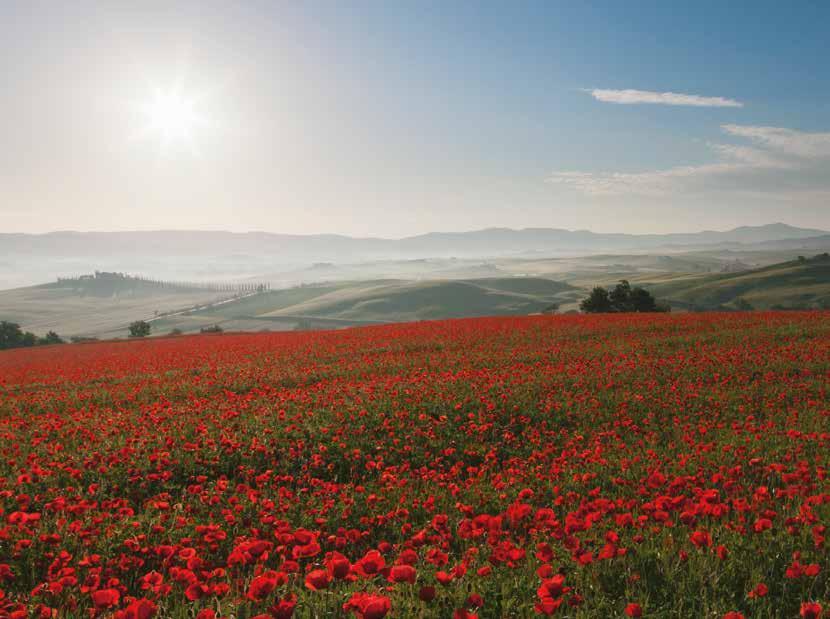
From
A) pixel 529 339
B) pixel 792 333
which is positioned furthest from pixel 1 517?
pixel 792 333

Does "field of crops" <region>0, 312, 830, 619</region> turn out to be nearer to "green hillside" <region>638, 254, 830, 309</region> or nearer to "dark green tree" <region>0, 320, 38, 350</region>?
"dark green tree" <region>0, 320, 38, 350</region>

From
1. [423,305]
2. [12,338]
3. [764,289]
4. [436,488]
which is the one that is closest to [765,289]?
[764,289]

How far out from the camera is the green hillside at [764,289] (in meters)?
123

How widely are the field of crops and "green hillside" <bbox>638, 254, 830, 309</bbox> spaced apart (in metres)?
125

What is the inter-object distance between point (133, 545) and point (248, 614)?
2.72 metres

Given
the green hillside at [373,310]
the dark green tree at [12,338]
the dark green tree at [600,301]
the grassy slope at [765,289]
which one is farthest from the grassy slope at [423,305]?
the dark green tree at [600,301]

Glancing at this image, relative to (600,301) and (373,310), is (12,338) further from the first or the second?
(373,310)

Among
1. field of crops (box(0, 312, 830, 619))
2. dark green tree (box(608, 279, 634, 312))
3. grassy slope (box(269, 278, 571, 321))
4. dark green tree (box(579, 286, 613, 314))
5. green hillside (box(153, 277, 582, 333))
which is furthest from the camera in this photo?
grassy slope (box(269, 278, 571, 321))

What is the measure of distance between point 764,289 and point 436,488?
166m

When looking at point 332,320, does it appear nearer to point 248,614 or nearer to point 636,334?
point 636,334

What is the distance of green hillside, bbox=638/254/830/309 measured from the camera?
122969mm

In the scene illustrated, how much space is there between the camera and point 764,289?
141125 millimetres

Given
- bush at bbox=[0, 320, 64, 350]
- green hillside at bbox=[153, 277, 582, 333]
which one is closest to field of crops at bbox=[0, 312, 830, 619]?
bush at bbox=[0, 320, 64, 350]

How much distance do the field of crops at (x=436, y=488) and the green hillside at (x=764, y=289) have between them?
12475cm
